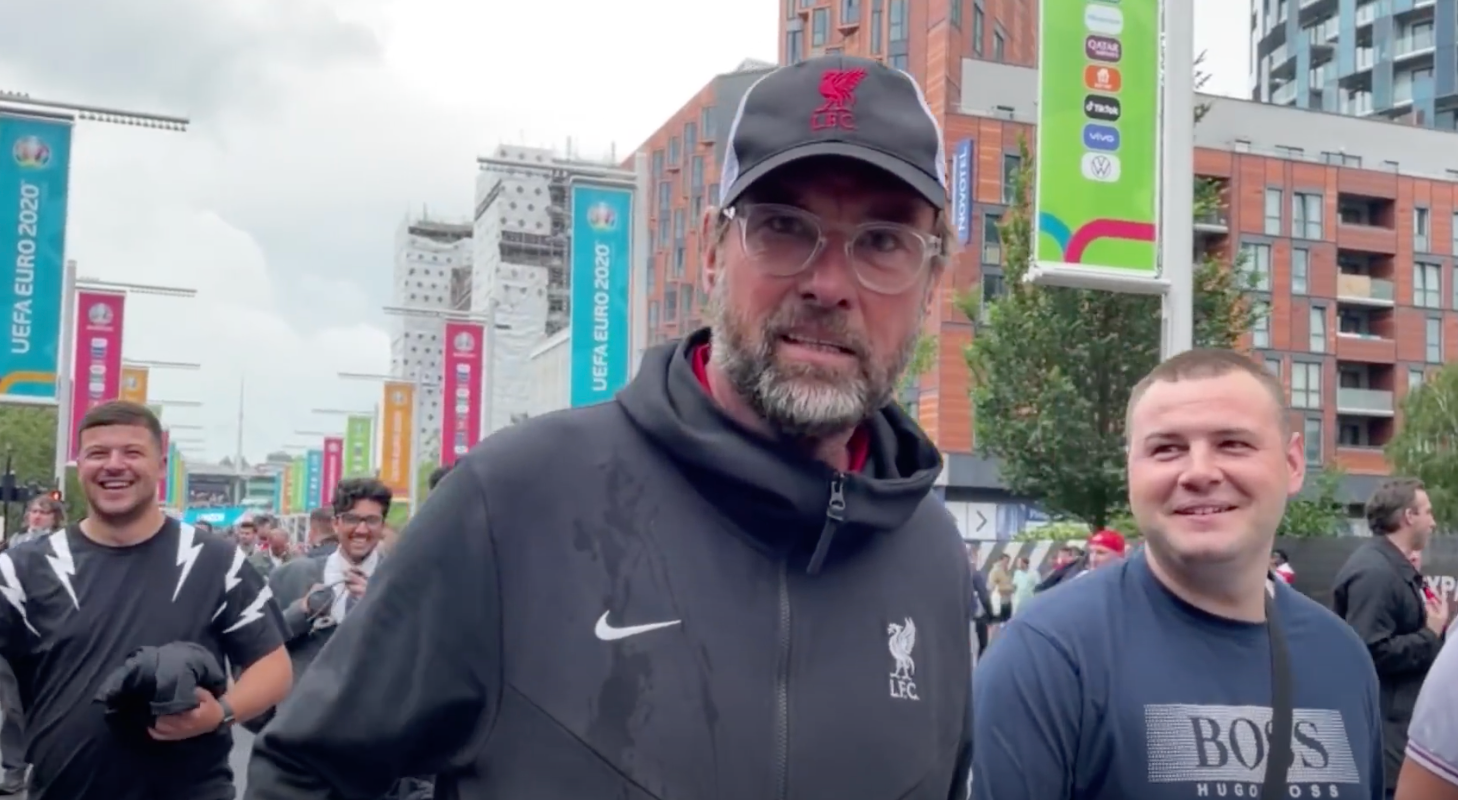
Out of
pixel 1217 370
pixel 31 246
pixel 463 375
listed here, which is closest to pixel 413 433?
pixel 463 375

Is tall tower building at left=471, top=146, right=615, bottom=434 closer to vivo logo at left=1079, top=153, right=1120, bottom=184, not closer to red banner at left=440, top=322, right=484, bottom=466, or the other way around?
red banner at left=440, top=322, right=484, bottom=466

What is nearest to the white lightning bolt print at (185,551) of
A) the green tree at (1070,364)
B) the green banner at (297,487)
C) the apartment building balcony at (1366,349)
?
the green tree at (1070,364)

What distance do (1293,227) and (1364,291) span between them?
4314mm

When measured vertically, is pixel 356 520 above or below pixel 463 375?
below

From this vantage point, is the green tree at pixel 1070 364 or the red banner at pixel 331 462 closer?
the green tree at pixel 1070 364

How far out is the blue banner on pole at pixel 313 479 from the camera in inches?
2643

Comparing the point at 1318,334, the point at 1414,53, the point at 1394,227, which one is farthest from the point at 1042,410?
the point at 1414,53

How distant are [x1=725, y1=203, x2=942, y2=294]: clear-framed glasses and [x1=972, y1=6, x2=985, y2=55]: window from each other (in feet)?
184

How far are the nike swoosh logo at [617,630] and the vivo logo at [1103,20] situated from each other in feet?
26.5

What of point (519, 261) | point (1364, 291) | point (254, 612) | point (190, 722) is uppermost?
point (519, 261)

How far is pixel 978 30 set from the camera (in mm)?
56062

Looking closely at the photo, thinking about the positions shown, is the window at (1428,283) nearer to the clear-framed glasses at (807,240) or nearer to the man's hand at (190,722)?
the man's hand at (190,722)

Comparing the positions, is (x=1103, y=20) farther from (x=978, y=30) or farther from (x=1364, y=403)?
(x=1364, y=403)

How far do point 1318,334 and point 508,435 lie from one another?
59061 mm
